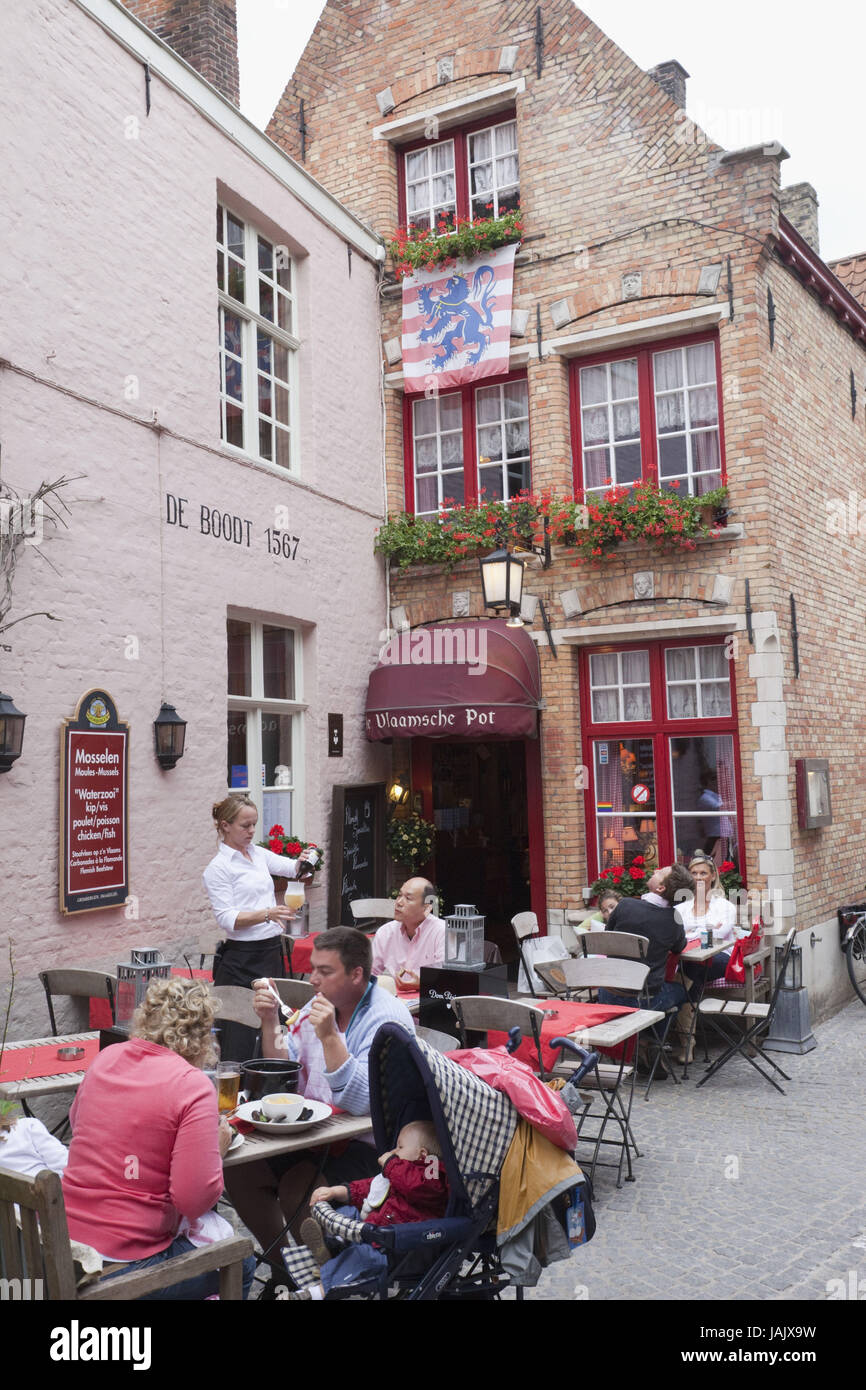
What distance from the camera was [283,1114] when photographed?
354 cm

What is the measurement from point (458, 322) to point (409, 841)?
195 inches

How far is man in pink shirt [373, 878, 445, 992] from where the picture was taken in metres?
5.91

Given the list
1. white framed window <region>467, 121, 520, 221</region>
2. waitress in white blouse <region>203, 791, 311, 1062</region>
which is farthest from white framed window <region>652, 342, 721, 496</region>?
waitress in white blouse <region>203, 791, 311, 1062</region>

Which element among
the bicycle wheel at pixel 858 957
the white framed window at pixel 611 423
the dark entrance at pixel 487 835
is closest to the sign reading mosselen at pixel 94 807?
the dark entrance at pixel 487 835

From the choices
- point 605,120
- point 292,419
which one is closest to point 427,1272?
point 292,419

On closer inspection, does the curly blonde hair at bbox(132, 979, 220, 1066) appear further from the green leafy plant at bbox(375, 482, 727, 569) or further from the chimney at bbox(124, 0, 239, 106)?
the chimney at bbox(124, 0, 239, 106)

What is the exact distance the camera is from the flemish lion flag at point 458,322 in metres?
9.93

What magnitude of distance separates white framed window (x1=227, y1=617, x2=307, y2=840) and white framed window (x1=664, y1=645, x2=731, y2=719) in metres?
3.20

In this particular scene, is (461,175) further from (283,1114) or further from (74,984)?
(283,1114)

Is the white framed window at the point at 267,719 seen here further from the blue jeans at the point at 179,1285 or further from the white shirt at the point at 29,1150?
the blue jeans at the point at 179,1285

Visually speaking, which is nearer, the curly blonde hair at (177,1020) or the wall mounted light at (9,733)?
the curly blonde hair at (177,1020)

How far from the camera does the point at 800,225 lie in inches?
485

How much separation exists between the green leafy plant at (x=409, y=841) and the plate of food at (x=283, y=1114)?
6.36 metres

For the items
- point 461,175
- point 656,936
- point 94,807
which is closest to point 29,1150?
point 94,807
